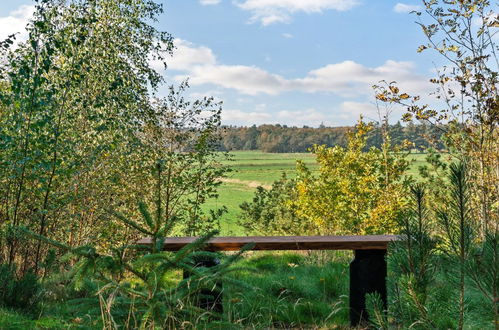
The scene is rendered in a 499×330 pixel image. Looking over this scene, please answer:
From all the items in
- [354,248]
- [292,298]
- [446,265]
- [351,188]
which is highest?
[446,265]

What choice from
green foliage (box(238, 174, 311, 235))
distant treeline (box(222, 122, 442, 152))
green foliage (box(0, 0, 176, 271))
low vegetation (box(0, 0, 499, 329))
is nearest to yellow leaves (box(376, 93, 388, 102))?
low vegetation (box(0, 0, 499, 329))

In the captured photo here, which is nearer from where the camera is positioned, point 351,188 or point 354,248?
point 354,248

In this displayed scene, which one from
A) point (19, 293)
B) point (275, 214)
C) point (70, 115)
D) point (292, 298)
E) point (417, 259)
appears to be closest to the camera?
point (417, 259)

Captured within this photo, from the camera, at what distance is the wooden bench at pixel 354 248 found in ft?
12.2

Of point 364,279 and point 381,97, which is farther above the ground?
point 381,97

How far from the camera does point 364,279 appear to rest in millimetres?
3977

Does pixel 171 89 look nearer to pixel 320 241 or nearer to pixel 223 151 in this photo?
pixel 223 151

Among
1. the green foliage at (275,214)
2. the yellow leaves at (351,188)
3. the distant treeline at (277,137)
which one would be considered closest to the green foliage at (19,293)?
the yellow leaves at (351,188)

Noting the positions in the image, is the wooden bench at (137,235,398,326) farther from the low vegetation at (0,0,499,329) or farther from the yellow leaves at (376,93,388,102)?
the yellow leaves at (376,93,388,102)

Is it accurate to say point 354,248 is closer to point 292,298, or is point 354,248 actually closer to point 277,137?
point 292,298

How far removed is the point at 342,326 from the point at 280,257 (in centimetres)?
362

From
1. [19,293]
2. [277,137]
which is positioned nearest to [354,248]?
[19,293]

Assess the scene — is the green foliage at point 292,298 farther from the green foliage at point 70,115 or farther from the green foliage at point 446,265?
the green foliage at point 70,115

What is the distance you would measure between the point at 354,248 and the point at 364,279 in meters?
0.36
